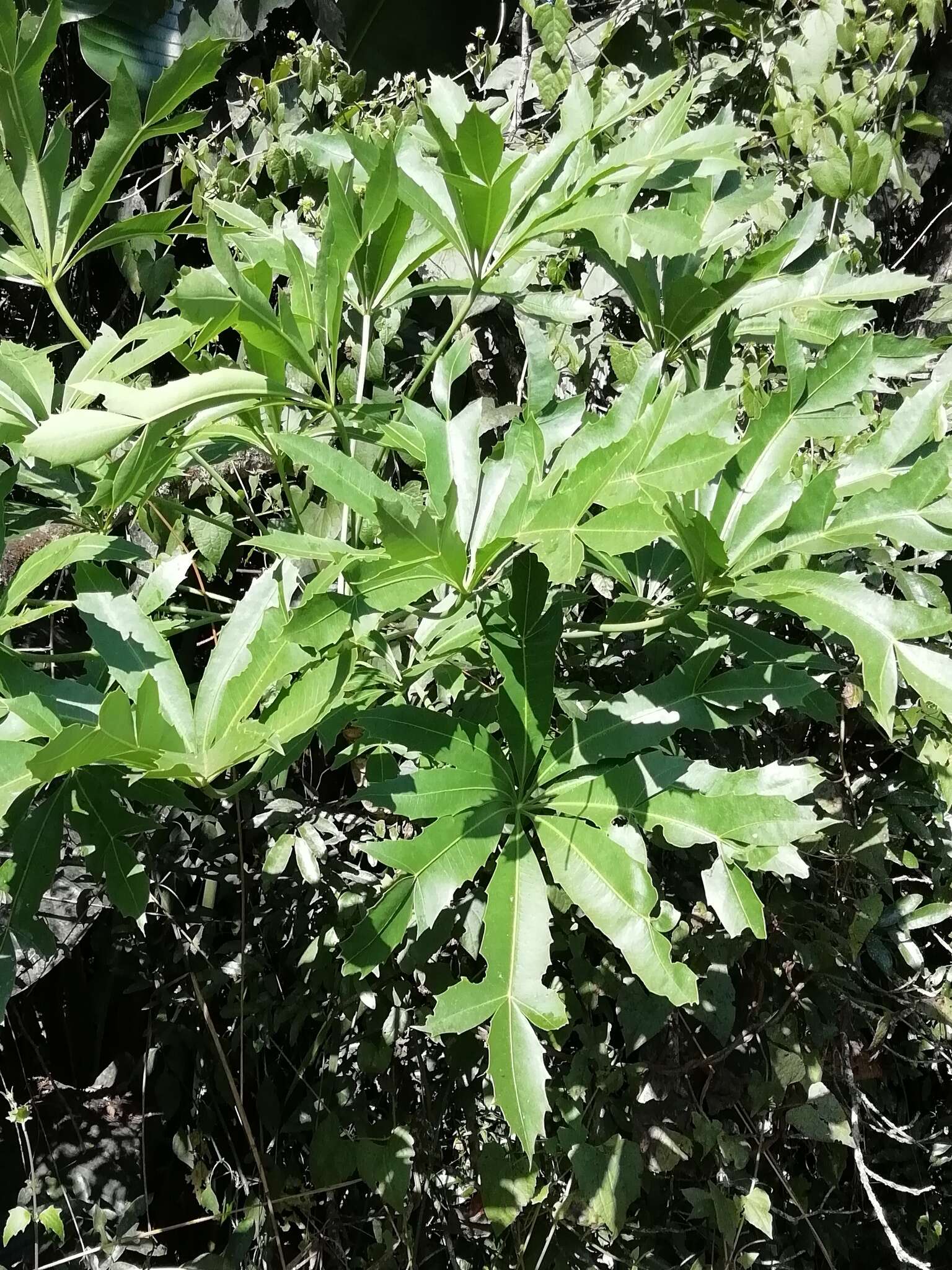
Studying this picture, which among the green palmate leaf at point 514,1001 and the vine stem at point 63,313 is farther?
the vine stem at point 63,313

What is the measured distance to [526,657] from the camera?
0.74 metres

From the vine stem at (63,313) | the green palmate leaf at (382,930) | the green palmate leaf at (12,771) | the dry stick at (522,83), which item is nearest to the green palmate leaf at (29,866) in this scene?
the green palmate leaf at (12,771)

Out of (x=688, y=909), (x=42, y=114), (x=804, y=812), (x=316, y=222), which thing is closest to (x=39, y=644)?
(x=316, y=222)

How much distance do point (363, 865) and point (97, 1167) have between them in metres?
0.62

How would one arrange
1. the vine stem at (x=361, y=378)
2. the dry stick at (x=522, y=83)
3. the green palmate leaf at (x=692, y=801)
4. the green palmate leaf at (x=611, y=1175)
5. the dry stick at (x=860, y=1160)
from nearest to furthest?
the green palmate leaf at (x=692, y=801) < the vine stem at (x=361, y=378) < the green palmate leaf at (x=611, y=1175) < the dry stick at (x=860, y=1160) < the dry stick at (x=522, y=83)

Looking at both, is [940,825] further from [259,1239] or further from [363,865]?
[259,1239]

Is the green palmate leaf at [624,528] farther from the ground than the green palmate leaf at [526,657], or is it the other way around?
the green palmate leaf at [624,528]

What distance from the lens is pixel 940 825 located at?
1268 millimetres

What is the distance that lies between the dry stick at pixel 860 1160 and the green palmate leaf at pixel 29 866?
0.97 m

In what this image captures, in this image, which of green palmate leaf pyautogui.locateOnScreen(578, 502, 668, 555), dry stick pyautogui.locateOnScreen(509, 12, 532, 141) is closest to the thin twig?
dry stick pyautogui.locateOnScreen(509, 12, 532, 141)

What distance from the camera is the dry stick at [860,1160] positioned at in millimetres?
1177

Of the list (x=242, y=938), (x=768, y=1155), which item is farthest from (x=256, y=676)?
(x=768, y=1155)

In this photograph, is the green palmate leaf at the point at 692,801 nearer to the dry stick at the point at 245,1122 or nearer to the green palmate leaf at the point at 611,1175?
the green palmate leaf at the point at 611,1175

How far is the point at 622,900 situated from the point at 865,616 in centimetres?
24
